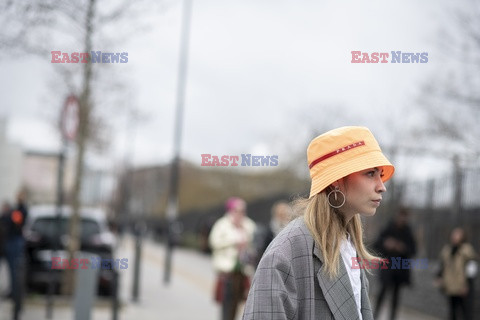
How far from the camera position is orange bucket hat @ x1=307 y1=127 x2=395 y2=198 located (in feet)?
8.11

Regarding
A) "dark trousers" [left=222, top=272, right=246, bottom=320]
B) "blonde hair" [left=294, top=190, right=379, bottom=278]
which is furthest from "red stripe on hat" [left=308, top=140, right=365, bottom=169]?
"dark trousers" [left=222, top=272, right=246, bottom=320]

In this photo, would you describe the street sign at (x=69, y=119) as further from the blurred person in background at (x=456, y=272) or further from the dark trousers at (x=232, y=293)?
the blurred person in background at (x=456, y=272)

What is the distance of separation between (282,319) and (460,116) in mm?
13974

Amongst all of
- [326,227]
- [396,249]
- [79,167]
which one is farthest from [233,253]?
[326,227]

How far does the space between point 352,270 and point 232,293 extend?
18.6ft

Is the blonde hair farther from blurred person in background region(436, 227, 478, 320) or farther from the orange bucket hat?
blurred person in background region(436, 227, 478, 320)

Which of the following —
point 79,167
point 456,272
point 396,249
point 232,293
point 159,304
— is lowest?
point 159,304

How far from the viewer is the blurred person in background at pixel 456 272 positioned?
30.8ft

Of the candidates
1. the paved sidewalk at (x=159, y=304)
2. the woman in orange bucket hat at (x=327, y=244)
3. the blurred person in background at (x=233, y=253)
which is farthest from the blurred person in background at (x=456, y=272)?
the woman in orange bucket hat at (x=327, y=244)

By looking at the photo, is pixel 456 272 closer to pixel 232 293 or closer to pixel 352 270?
pixel 232 293

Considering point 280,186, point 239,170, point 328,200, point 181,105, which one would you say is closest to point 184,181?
point 239,170

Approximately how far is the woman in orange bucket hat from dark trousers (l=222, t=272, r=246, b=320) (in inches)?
205

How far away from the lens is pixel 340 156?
2.51 metres

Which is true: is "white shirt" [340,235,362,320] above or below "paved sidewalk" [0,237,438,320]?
above
